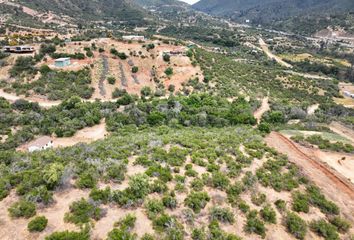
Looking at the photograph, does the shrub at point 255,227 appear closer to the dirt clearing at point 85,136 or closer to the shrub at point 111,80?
the dirt clearing at point 85,136

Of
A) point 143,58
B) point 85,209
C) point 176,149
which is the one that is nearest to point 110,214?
point 85,209

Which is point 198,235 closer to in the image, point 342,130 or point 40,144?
point 40,144

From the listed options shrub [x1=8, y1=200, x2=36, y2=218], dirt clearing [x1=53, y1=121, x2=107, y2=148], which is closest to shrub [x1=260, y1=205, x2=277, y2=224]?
shrub [x1=8, y1=200, x2=36, y2=218]

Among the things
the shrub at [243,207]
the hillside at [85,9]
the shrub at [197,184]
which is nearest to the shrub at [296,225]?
the shrub at [243,207]

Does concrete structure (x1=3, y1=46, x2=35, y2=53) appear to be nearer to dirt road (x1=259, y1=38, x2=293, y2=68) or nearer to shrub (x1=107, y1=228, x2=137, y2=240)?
shrub (x1=107, y1=228, x2=137, y2=240)

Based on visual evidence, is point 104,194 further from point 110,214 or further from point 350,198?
point 350,198
